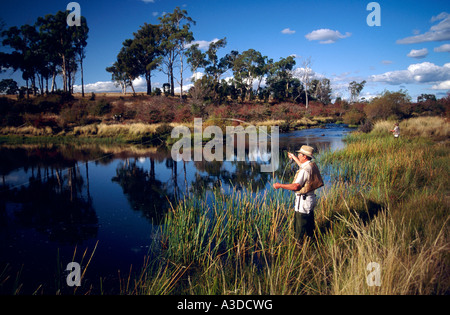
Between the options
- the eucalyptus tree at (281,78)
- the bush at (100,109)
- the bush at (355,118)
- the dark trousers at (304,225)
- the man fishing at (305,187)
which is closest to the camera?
the man fishing at (305,187)

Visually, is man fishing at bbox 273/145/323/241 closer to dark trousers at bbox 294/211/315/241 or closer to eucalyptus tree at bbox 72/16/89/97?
dark trousers at bbox 294/211/315/241

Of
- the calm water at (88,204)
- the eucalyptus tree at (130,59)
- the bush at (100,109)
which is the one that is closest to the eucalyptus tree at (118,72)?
the eucalyptus tree at (130,59)

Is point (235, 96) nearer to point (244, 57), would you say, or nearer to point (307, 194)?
point (244, 57)

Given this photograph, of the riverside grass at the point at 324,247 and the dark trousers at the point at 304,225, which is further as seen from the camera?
the dark trousers at the point at 304,225

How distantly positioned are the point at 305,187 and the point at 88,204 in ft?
25.8

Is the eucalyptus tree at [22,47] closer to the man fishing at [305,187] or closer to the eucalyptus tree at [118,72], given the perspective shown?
the eucalyptus tree at [118,72]

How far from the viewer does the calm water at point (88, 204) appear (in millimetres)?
5098

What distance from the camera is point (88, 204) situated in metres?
9.02

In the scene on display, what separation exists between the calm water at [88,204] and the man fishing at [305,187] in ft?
10.3

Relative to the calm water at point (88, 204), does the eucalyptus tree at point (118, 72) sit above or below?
above

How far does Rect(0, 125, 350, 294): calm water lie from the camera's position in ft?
16.7

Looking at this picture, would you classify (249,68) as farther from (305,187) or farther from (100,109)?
(305,187)

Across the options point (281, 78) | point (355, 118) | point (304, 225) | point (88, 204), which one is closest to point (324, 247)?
point (304, 225)
